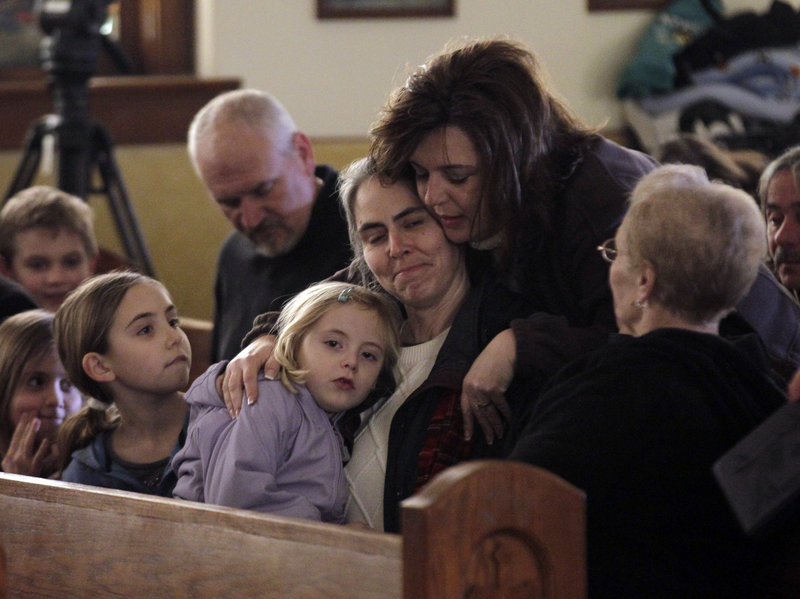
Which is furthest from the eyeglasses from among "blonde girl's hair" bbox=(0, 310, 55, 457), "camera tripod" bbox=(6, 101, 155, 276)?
"camera tripod" bbox=(6, 101, 155, 276)

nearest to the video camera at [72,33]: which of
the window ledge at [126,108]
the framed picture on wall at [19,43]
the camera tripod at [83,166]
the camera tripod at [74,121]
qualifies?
the camera tripod at [74,121]

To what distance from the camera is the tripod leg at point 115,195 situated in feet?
13.1

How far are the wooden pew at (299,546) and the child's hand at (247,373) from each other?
27 cm

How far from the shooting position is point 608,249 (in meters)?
1.85

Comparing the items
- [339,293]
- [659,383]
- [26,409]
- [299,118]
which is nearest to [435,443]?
[339,293]

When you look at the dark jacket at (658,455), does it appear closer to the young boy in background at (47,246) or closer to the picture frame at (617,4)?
the young boy in background at (47,246)

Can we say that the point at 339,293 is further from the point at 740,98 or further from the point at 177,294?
the point at 740,98

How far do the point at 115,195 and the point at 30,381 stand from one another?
1.69 m

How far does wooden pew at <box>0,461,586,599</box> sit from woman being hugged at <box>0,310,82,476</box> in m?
0.64

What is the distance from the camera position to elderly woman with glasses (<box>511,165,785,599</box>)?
155 cm

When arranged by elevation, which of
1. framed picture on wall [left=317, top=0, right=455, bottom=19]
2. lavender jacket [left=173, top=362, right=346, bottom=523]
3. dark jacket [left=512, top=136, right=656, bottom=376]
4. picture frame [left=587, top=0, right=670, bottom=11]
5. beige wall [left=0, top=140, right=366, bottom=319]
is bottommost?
beige wall [left=0, top=140, right=366, bottom=319]

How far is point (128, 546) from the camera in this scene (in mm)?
1688

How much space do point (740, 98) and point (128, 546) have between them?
11.4 feet

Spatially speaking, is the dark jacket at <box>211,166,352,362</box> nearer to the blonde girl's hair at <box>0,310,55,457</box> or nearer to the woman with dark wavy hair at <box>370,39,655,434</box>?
the blonde girl's hair at <box>0,310,55,457</box>
